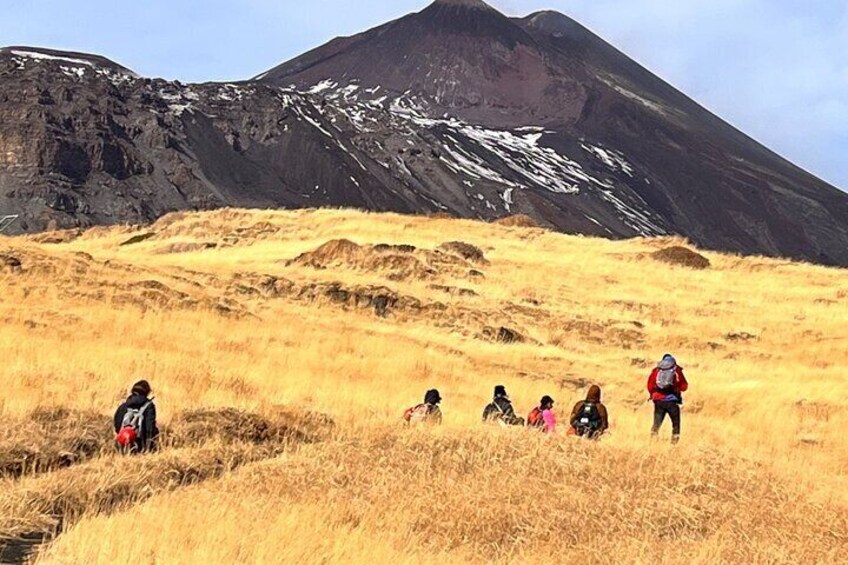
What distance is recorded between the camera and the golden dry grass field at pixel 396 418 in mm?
7195

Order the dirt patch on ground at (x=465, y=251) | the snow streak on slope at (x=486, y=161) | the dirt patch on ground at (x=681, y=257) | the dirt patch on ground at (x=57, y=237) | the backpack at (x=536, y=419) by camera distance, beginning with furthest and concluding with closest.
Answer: the snow streak on slope at (x=486, y=161), the dirt patch on ground at (x=57, y=237), the dirt patch on ground at (x=681, y=257), the dirt patch on ground at (x=465, y=251), the backpack at (x=536, y=419)

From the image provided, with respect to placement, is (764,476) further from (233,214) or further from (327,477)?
(233,214)

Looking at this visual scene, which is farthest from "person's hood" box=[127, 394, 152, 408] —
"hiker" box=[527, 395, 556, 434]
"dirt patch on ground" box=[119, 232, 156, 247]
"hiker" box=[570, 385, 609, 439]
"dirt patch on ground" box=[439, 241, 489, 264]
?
"dirt patch on ground" box=[119, 232, 156, 247]

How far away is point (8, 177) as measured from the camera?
112875mm

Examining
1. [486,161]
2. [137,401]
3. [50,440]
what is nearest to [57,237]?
[137,401]

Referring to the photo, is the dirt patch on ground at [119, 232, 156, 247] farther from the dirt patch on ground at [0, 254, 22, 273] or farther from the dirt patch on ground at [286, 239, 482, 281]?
the dirt patch on ground at [0, 254, 22, 273]

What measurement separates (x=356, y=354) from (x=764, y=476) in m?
10.5

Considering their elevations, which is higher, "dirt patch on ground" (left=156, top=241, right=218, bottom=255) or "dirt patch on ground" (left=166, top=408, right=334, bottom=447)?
"dirt patch on ground" (left=156, top=241, right=218, bottom=255)

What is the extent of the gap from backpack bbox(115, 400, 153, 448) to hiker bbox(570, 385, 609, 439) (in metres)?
5.86

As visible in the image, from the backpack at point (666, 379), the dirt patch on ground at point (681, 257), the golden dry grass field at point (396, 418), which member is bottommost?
the golden dry grass field at point (396, 418)

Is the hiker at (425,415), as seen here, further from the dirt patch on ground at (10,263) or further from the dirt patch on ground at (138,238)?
the dirt patch on ground at (138,238)

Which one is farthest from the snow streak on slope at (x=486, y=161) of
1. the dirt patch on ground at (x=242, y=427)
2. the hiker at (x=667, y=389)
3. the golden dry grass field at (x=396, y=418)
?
the dirt patch on ground at (x=242, y=427)

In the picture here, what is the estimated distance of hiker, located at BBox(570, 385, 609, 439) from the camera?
43.0ft

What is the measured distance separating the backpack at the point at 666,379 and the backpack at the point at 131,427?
305 inches
